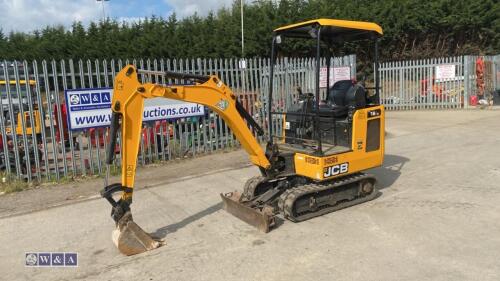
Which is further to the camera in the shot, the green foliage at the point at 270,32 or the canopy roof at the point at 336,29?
the green foliage at the point at 270,32

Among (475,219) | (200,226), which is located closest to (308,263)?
(200,226)

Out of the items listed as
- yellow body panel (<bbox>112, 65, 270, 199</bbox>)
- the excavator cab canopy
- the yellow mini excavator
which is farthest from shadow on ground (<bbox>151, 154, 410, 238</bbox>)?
the excavator cab canopy

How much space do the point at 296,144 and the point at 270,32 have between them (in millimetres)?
23614

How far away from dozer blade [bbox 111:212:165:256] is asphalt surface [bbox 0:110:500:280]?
0.14 meters

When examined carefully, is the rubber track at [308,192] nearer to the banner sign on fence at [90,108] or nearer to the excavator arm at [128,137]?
the excavator arm at [128,137]

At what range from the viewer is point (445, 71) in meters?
18.5

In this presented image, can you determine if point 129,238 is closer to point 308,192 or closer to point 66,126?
point 308,192

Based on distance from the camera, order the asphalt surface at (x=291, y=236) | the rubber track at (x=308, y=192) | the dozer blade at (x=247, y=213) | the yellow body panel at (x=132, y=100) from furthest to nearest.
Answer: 1. the rubber track at (x=308, y=192)
2. the dozer blade at (x=247, y=213)
3. the yellow body panel at (x=132, y=100)
4. the asphalt surface at (x=291, y=236)

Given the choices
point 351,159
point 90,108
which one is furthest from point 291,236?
point 90,108

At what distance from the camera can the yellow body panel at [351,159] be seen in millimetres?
5719

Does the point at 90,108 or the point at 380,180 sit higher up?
the point at 90,108

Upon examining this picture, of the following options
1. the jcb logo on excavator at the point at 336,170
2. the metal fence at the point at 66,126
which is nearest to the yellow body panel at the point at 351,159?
the jcb logo on excavator at the point at 336,170

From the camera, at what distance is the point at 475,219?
5.45 meters

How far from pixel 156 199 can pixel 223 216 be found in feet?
5.01
